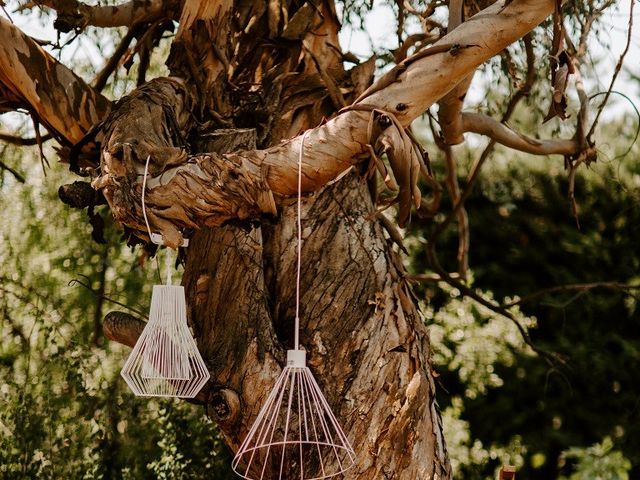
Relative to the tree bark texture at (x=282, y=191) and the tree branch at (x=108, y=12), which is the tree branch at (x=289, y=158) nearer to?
the tree bark texture at (x=282, y=191)

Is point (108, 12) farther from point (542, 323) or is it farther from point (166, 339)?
point (542, 323)

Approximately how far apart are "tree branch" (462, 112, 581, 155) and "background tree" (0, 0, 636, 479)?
13cm

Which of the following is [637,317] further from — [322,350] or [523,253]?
[322,350]

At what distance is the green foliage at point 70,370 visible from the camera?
189 inches

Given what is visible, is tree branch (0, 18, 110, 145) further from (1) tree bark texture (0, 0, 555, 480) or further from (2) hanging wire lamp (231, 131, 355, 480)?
(2) hanging wire lamp (231, 131, 355, 480)

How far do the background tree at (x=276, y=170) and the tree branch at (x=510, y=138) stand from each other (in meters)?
0.13

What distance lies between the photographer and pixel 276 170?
202 cm

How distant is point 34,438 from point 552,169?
11.9 ft

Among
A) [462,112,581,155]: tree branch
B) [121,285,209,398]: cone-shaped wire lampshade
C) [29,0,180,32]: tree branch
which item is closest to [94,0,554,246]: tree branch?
[121,285,209,398]: cone-shaped wire lampshade

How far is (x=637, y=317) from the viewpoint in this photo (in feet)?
18.9

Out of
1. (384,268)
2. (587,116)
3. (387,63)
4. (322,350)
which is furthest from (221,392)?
(387,63)

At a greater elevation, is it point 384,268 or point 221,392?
point 384,268

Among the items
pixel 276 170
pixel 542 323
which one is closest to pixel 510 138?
pixel 276 170

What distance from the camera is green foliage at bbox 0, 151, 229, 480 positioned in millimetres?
4789
